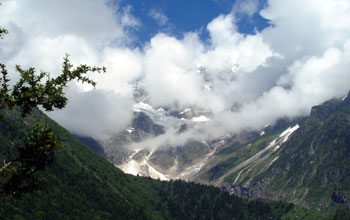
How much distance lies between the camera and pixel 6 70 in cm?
2958

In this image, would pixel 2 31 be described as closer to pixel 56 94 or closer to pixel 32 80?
pixel 32 80

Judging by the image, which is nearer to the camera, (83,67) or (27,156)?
(27,156)

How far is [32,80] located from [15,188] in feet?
28.4

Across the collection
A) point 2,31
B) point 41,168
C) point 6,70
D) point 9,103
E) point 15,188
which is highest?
point 2,31

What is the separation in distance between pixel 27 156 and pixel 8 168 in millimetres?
1645

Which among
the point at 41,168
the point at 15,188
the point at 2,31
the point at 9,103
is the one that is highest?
the point at 2,31

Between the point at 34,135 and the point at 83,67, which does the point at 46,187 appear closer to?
the point at 34,135

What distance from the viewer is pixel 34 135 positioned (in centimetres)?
2916

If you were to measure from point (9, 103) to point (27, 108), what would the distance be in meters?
1.43

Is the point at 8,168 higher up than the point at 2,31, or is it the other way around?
the point at 2,31

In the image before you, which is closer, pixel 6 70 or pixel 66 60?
pixel 6 70

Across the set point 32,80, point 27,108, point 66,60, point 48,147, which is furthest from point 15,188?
point 66,60

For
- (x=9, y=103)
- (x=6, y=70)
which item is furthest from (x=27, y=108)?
(x=6, y=70)

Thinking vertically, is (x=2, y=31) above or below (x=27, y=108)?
above
